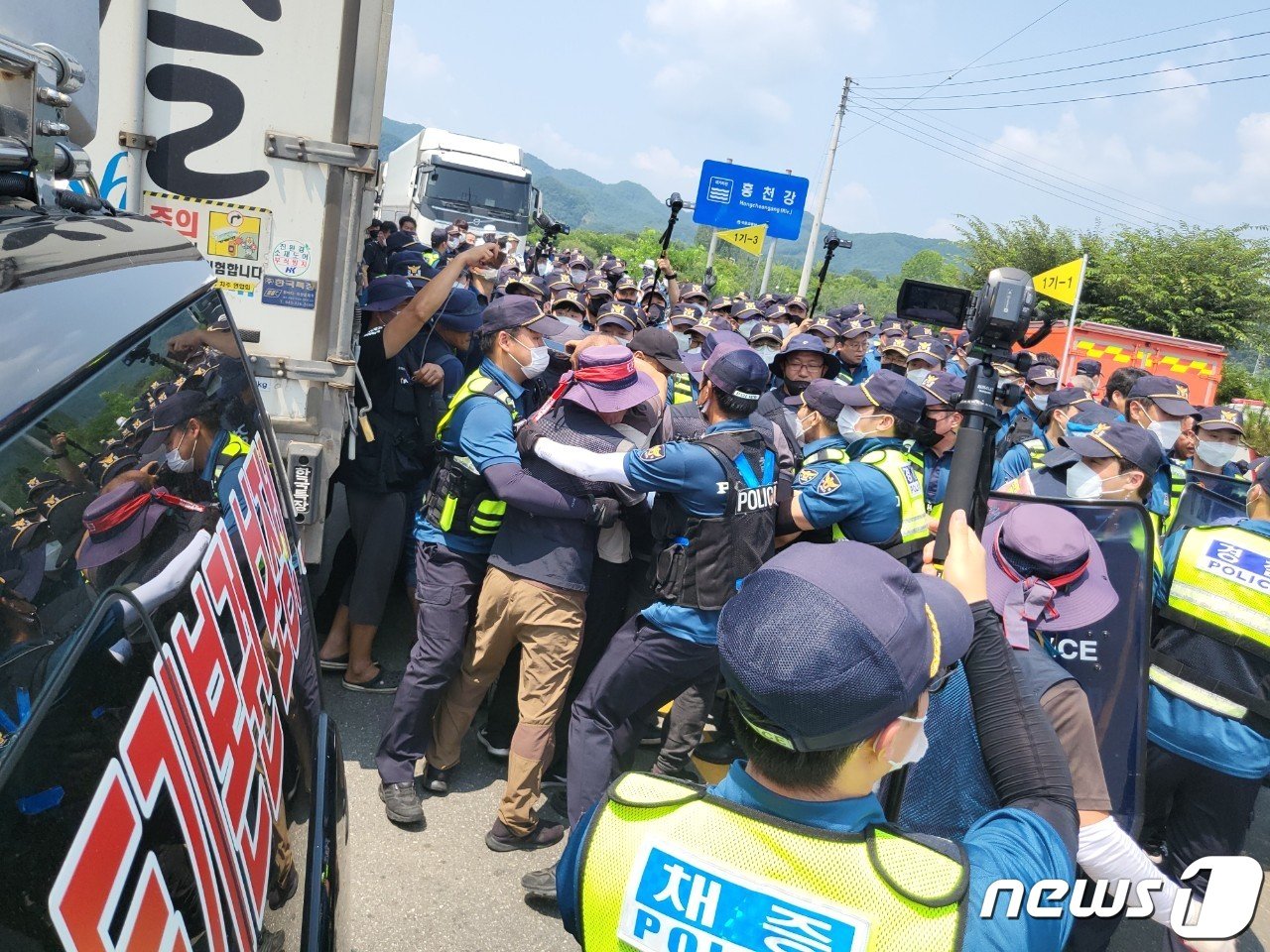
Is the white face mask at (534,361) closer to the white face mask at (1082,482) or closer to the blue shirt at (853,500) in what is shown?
the blue shirt at (853,500)

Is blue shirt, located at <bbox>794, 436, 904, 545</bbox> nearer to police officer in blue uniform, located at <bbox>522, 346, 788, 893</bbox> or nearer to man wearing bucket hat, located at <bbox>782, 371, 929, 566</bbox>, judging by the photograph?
man wearing bucket hat, located at <bbox>782, 371, 929, 566</bbox>

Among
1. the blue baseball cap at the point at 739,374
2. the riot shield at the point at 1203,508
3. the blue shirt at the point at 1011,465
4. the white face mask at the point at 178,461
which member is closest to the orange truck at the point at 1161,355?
the blue shirt at the point at 1011,465

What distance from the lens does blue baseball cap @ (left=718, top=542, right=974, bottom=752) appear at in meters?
1.20

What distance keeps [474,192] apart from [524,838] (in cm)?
1668

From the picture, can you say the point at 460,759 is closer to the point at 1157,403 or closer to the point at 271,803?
the point at 271,803

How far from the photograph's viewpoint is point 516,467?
3.37 meters

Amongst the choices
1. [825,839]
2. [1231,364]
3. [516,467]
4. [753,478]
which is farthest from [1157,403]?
[1231,364]

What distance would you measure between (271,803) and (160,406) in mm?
566

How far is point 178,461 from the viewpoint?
1215 mm

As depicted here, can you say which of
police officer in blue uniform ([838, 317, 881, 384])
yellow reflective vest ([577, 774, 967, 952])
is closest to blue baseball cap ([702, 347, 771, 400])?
yellow reflective vest ([577, 774, 967, 952])

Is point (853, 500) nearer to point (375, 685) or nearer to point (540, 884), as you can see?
point (540, 884)

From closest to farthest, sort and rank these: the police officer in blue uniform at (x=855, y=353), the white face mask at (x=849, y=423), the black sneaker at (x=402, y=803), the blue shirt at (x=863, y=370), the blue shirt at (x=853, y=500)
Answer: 1. the black sneaker at (x=402, y=803)
2. the blue shirt at (x=853, y=500)
3. the white face mask at (x=849, y=423)
4. the blue shirt at (x=863, y=370)
5. the police officer in blue uniform at (x=855, y=353)

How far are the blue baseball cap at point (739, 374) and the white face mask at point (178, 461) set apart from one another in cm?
230

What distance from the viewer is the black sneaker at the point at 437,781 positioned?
3770 millimetres
